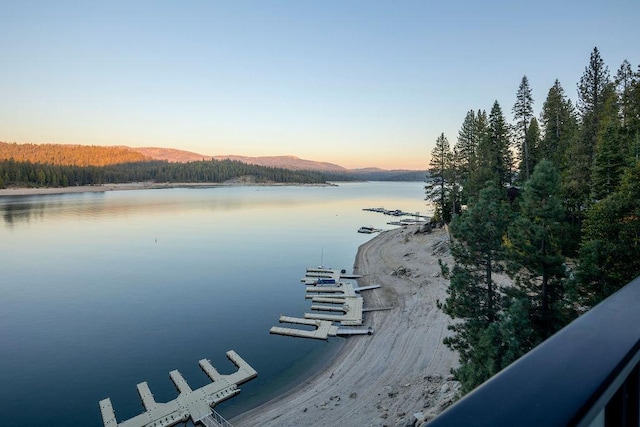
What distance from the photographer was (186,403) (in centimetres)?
1727

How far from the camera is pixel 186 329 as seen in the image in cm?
2694

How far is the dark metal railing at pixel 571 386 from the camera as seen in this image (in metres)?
0.76

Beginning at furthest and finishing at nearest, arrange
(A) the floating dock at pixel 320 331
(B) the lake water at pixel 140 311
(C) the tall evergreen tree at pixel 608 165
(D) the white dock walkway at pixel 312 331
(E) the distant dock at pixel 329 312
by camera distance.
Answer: (E) the distant dock at pixel 329 312
(D) the white dock walkway at pixel 312 331
(A) the floating dock at pixel 320 331
(C) the tall evergreen tree at pixel 608 165
(B) the lake water at pixel 140 311

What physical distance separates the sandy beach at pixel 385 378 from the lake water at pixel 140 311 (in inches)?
65.6

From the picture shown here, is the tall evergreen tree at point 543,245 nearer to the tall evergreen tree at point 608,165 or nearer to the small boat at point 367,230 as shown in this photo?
the tall evergreen tree at point 608,165

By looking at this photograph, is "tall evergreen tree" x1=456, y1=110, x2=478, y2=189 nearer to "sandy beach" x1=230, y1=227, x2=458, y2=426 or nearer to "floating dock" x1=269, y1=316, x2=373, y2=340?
"sandy beach" x1=230, y1=227, x2=458, y2=426

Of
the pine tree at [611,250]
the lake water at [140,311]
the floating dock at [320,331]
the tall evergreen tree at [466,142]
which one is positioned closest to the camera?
the pine tree at [611,250]

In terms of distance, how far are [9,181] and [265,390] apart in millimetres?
162317

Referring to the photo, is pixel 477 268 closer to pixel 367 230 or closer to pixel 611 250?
pixel 611 250

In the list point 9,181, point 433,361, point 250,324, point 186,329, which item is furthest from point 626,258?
point 9,181

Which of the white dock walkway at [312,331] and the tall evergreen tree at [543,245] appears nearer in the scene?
the tall evergreen tree at [543,245]

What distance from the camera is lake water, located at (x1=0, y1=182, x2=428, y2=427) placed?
19594 millimetres

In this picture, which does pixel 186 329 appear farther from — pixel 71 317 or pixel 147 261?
pixel 147 261

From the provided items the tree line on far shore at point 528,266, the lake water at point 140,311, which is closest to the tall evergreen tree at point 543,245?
the tree line on far shore at point 528,266
